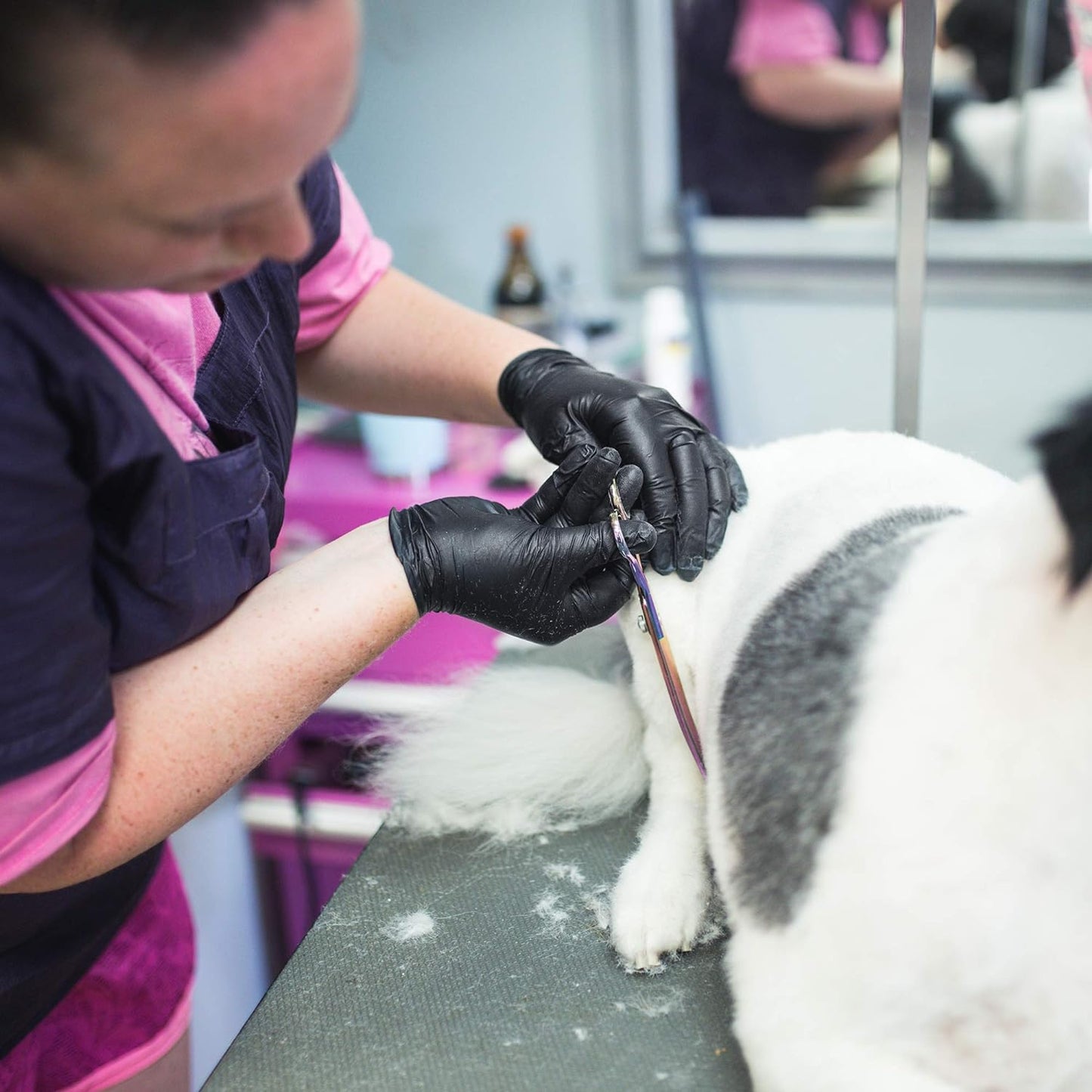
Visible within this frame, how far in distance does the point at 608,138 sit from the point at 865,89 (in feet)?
1.92

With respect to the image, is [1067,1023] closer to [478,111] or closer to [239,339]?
[239,339]

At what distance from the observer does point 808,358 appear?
2564 millimetres

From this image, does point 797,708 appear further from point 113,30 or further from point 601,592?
point 113,30

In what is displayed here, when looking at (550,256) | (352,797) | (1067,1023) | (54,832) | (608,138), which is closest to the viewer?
(1067,1023)

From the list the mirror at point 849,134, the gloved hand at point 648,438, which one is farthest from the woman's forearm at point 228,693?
the mirror at point 849,134

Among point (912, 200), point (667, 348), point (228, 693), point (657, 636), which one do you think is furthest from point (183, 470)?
point (667, 348)

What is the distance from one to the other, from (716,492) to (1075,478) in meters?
0.46

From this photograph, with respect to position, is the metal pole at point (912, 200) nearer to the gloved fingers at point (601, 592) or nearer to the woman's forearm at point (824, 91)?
the gloved fingers at point (601, 592)

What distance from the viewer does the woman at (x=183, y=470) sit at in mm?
550

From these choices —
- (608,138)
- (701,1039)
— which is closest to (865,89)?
(608,138)

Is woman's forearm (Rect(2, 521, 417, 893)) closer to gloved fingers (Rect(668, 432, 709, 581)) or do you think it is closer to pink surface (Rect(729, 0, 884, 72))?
gloved fingers (Rect(668, 432, 709, 581))

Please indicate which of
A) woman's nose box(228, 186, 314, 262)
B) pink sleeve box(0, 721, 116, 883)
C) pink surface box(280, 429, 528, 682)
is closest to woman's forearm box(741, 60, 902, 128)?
pink surface box(280, 429, 528, 682)

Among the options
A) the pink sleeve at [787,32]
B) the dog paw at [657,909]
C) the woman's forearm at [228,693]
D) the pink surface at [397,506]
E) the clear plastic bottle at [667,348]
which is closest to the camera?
the woman's forearm at [228,693]

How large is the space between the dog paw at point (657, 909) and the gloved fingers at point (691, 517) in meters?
0.27
